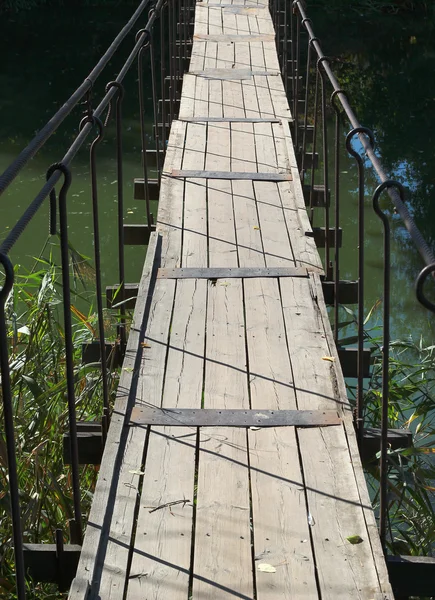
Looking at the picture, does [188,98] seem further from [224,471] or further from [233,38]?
[224,471]

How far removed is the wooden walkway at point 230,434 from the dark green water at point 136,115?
2.48 meters

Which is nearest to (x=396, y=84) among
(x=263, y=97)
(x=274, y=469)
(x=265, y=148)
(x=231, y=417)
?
(x=263, y=97)

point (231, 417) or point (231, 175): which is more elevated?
point (231, 175)

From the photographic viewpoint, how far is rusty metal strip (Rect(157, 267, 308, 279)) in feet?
10.1

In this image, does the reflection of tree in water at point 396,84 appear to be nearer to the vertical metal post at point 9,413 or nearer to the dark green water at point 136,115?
the dark green water at point 136,115

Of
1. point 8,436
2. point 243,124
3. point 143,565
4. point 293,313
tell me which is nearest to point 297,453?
point 143,565

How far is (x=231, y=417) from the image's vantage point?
2.32 meters

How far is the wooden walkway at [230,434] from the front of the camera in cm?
184

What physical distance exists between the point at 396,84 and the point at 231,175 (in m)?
8.83

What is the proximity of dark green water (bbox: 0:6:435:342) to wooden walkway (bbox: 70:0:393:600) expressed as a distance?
2.48 metres

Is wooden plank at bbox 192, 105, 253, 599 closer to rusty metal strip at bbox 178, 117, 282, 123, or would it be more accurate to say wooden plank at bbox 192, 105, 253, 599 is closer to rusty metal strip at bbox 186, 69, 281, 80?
rusty metal strip at bbox 178, 117, 282, 123

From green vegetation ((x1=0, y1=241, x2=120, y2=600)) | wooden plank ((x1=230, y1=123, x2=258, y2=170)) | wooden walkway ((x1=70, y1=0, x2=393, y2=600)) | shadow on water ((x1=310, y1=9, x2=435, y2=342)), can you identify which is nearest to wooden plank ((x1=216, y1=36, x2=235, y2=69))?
wooden plank ((x1=230, y1=123, x2=258, y2=170))

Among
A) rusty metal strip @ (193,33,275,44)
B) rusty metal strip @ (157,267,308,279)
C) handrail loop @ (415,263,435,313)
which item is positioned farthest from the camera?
rusty metal strip @ (193,33,275,44)

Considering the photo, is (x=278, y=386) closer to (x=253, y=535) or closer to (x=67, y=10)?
(x=253, y=535)
